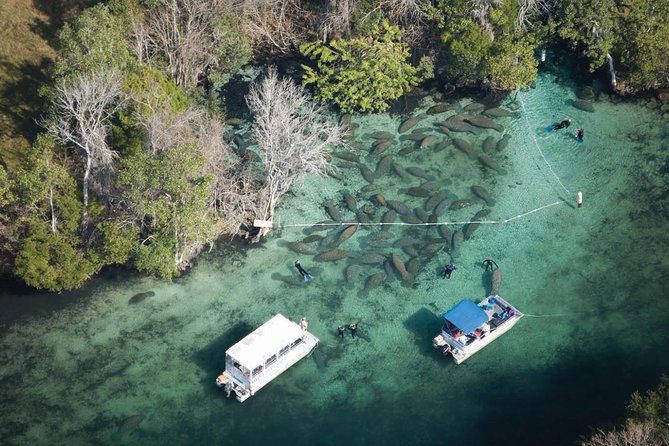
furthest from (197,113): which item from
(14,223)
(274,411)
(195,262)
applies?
(274,411)

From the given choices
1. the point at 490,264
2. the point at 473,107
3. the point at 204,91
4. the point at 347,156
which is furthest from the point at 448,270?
the point at 204,91

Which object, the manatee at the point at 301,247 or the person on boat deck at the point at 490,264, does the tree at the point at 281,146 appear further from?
the person on boat deck at the point at 490,264

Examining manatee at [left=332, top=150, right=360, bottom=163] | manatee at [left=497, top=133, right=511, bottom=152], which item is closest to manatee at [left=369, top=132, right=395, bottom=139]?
manatee at [left=332, top=150, right=360, bottom=163]

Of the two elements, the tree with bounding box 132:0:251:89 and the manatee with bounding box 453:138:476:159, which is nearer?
the manatee with bounding box 453:138:476:159

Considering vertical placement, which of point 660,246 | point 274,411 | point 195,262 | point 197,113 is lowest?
point 274,411

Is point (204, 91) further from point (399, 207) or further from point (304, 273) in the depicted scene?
point (304, 273)

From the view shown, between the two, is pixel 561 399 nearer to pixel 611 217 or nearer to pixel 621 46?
pixel 611 217

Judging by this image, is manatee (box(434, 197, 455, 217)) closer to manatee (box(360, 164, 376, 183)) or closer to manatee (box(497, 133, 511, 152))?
manatee (box(360, 164, 376, 183))
